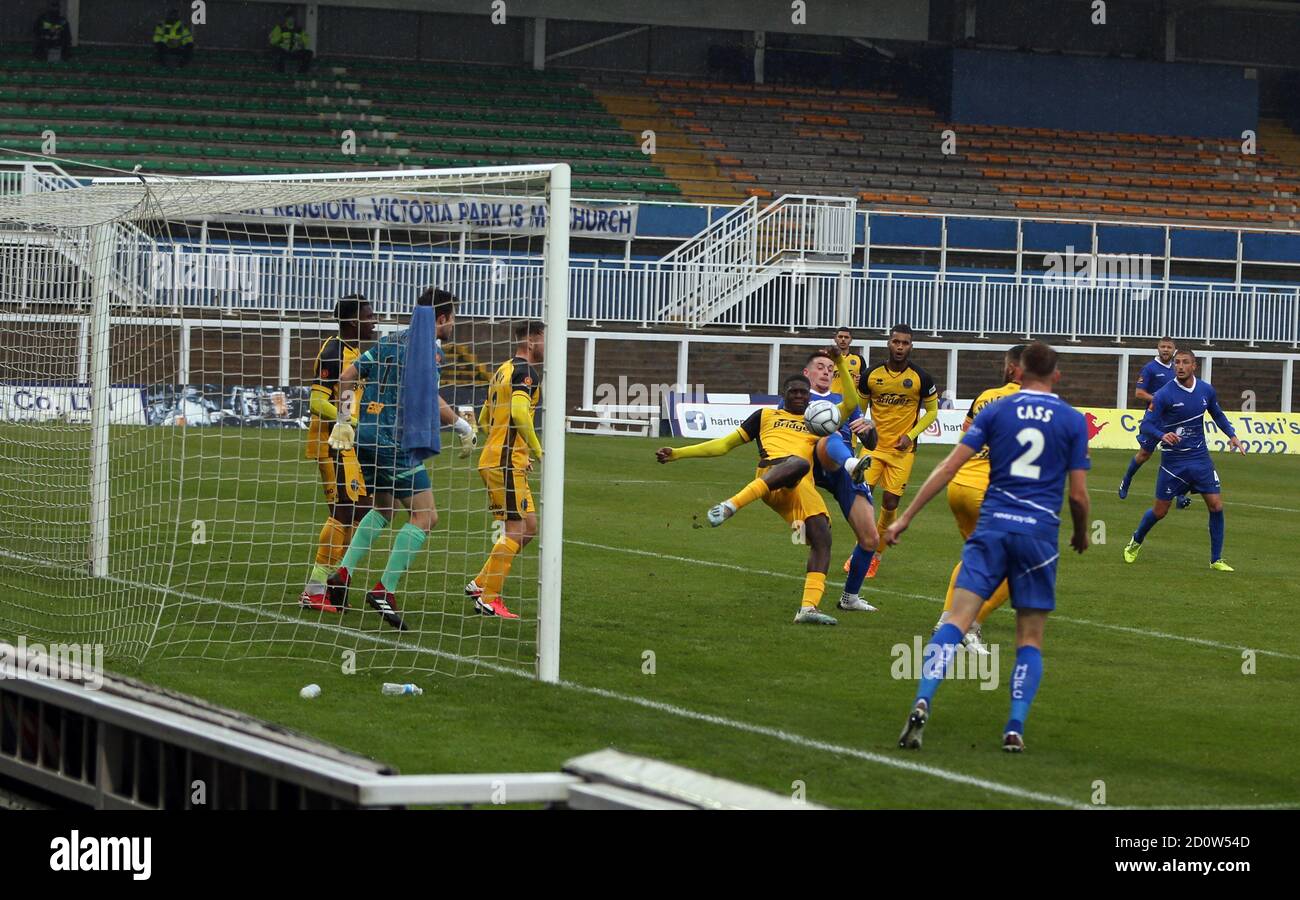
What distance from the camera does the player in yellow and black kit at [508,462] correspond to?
11562mm

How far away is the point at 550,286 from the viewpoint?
31.3 feet

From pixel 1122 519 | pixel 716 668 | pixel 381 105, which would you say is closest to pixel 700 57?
pixel 381 105

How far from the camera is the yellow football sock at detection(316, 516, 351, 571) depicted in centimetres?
1175

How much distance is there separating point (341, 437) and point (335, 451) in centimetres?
37

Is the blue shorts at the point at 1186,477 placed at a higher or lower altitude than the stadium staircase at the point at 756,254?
lower

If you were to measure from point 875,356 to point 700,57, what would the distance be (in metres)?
15.1

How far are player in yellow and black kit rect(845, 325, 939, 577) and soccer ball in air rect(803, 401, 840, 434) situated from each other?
302 centimetres

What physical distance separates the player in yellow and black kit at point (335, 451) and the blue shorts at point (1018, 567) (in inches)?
189

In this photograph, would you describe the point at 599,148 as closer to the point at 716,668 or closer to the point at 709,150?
the point at 709,150

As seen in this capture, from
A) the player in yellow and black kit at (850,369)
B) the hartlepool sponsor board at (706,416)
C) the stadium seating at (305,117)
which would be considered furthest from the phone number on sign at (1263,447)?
the player in yellow and black kit at (850,369)

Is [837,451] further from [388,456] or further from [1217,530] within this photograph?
[1217,530]

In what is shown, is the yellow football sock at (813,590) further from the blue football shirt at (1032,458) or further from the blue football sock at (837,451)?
the blue football shirt at (1032,458)

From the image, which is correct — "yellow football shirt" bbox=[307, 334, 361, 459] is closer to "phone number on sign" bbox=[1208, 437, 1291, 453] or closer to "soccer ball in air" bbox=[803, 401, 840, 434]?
"soccer ball in air" bbox=[803, 401, 840, 434]

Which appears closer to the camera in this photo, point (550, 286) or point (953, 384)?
point (550, 286)
